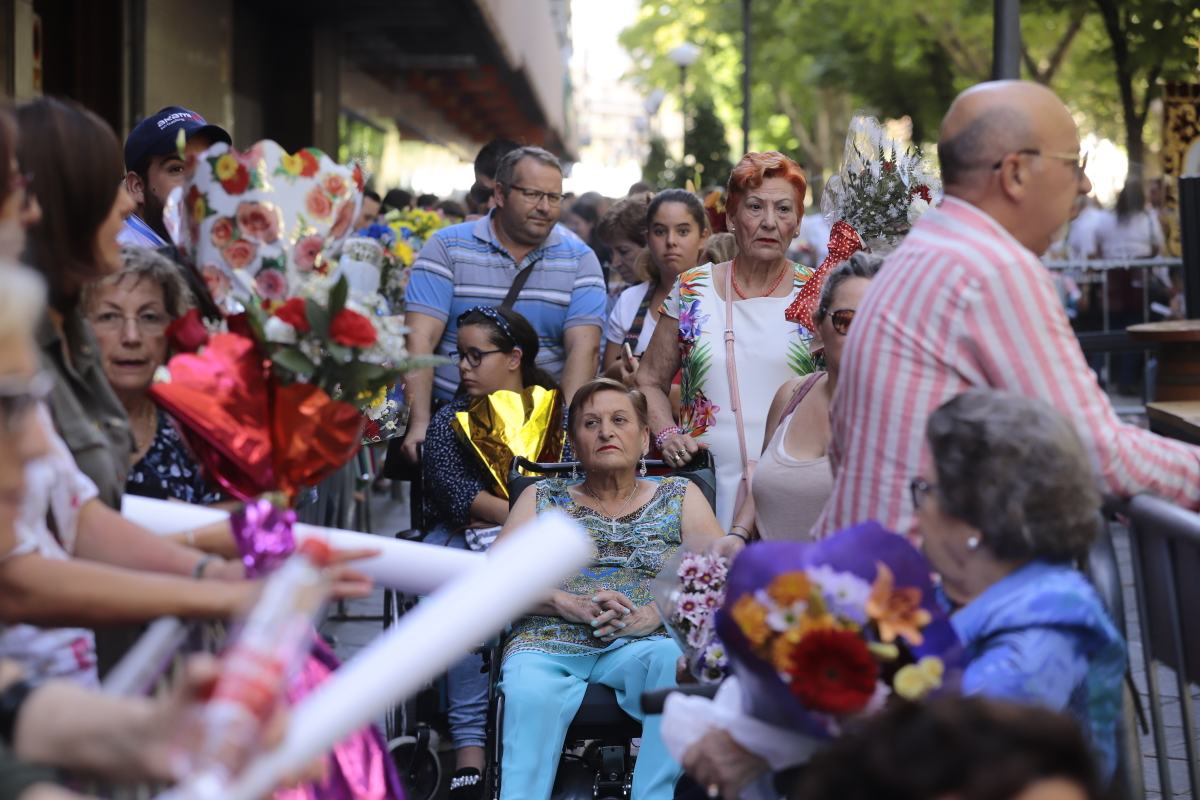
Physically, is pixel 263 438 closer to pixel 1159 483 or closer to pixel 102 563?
pixel 102 563

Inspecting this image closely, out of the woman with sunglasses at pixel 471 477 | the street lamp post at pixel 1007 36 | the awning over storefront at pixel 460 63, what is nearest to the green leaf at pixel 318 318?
the woman with sunglasses at pixel 471 477

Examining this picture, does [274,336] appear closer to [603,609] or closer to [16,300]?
[16,300]

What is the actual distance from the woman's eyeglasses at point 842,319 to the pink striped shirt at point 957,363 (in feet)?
3.88

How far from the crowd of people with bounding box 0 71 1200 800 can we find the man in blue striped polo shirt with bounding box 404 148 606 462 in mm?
1677

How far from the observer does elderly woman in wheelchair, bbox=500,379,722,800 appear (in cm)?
502

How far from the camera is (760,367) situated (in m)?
6.06

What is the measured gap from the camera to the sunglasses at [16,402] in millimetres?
2170

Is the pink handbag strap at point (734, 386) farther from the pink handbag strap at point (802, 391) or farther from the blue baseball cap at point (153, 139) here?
the blue baseball cap at point (153, 139)

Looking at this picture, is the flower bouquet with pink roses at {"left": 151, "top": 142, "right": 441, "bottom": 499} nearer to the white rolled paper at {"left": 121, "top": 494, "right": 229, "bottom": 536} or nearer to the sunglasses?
the white rolled paper at {"left": 121, "top": 494, "right": 229, "bottom": 536}

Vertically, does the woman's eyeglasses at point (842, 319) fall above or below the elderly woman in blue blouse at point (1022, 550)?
above

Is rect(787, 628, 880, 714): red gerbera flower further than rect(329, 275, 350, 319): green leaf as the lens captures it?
No

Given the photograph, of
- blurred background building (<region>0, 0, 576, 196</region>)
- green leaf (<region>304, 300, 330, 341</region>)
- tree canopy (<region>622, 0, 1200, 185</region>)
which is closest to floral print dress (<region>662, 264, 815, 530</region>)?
blurred background building (<region>0, 0, 576, 196</region>)

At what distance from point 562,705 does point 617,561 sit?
0.58 m

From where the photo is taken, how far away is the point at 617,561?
546cm
